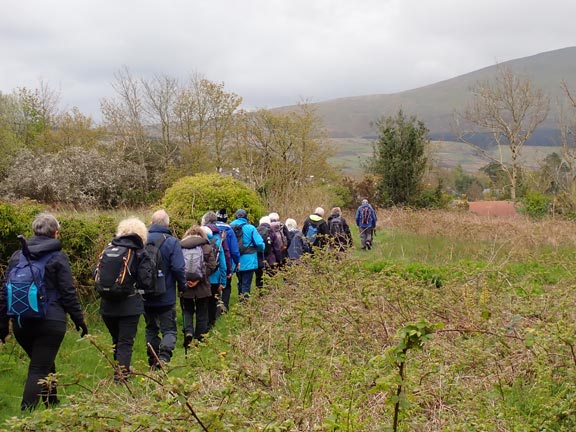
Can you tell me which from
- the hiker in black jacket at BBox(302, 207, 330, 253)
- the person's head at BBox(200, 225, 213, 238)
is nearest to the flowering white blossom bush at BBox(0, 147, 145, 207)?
the hiker in black jacket at BBox(302, 207, 330, 253)

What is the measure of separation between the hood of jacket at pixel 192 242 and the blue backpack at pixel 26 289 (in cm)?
254

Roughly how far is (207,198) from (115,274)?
9.54 metres

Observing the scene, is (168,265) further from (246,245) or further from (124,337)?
(246,245)

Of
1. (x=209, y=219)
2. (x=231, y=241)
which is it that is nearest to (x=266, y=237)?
(x=231, y=241)

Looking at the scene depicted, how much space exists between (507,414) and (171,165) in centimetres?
2939

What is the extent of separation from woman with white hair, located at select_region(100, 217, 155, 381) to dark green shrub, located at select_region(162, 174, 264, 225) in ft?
27.7

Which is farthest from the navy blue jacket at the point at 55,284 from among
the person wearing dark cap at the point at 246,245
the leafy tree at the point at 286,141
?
the leafy tree at the point at 286,141

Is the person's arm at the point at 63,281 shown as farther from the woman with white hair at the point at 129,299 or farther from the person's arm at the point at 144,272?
the person's arm at the point at 144,272

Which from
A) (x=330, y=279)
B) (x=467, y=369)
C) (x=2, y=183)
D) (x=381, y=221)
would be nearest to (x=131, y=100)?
(x=2, y=183)

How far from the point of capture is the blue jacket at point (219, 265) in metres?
8.50

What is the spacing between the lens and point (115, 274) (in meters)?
5.69

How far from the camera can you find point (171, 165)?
31766 mm

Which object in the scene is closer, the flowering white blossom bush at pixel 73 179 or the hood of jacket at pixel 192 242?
the hood of jacket at pixel 192 242

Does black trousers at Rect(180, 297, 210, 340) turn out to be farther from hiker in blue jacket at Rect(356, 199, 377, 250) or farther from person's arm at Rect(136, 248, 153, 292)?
hiker in blue jacket at Rect(356, 199, 377, 250)
